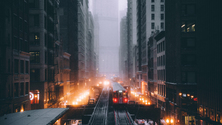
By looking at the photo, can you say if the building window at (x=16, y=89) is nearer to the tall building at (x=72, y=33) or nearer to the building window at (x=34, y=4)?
the building window at (x=34, y=4)

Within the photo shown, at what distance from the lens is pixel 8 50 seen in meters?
29.1

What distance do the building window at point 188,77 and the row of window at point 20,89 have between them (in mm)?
32690

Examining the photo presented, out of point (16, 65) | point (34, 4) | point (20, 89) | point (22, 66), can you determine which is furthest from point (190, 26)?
point (20, 89)

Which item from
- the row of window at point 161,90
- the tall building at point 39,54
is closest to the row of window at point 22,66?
the tall building at point 39,54

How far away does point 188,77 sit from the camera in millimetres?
46875

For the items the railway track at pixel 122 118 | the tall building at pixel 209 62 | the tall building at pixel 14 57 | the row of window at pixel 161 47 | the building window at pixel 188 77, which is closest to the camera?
the tall building at pixel 14 57

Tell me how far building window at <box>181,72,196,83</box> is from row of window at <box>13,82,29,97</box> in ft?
107

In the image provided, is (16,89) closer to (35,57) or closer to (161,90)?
(35,57)

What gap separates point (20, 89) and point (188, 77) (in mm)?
34664

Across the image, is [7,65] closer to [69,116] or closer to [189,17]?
[69,116]

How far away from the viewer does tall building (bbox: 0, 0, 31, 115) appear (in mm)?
27781

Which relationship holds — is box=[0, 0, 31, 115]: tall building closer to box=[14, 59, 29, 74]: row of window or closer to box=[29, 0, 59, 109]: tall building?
box=[14, 59, 29, 74]: row of window

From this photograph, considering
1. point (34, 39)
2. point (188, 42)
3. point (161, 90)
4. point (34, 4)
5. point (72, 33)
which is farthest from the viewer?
point (72, 33)

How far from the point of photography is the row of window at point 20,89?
32.0m
